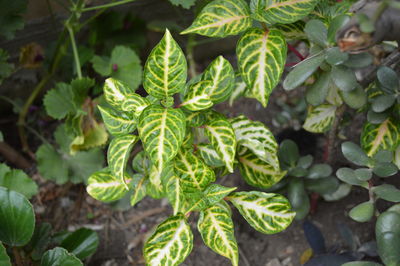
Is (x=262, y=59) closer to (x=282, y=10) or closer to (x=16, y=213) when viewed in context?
(x=282, y=10)

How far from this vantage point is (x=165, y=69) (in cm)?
105

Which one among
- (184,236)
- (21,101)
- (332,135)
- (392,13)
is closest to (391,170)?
(332,135)

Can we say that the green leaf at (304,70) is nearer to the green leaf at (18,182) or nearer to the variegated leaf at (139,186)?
the variegated leaf at (139,186)

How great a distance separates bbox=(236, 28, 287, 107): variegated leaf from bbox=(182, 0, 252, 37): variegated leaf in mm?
32

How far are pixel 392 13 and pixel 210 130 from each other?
1.57 ft

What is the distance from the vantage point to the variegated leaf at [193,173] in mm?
1126

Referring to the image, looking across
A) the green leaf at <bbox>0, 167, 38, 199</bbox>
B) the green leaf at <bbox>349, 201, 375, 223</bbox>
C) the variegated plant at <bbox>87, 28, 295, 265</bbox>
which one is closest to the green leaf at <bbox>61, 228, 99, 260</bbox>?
the green leaf at <bbox>0, 167, 38, 199</bbox>

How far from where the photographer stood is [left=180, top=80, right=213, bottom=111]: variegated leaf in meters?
1.09

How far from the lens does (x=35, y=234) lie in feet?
5.01

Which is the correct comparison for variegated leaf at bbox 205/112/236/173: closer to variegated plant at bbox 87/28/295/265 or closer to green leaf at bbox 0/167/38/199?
variegated plant at bbox 87/28/295/265

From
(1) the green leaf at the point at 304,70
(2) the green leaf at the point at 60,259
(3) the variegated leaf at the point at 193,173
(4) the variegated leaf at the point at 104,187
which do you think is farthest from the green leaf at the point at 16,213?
(1) the green leaf at the point at 304,70

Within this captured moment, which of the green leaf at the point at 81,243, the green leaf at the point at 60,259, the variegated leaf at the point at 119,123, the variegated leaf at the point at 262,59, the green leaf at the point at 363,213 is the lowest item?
the green leaf at the point at 81,243

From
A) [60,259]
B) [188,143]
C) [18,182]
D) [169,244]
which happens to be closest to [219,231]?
[169,244]

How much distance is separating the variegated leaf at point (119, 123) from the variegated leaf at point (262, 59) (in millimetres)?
296
